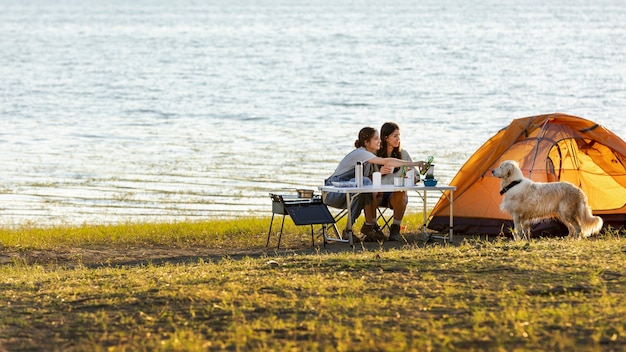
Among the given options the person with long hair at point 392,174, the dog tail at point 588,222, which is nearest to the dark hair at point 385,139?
the person with long hair at point 392,174

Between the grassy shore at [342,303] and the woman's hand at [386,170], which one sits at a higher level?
the woman's hand at [386,170]

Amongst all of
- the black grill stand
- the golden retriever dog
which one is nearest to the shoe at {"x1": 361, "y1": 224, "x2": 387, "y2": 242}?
the black grill stand

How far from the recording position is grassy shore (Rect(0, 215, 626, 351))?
5.63 metres

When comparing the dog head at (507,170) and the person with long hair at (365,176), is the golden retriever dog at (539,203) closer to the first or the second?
the dog head at (507,170)

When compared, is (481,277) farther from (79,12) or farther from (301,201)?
(79,12)

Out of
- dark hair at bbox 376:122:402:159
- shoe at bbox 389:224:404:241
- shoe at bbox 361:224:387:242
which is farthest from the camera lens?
dark hair at bbox 376:122:402:159

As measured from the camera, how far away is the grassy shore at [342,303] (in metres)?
5.63

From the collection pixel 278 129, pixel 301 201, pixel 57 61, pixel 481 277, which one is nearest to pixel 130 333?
pixel 481 277

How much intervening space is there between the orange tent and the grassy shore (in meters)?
2.72

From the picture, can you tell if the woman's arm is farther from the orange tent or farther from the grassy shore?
the grassy shore

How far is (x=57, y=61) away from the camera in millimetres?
50250

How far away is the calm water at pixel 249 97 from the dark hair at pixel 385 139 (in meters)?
3.78

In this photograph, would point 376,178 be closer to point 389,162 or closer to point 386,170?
point 389,162

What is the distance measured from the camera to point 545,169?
38.2 ft
